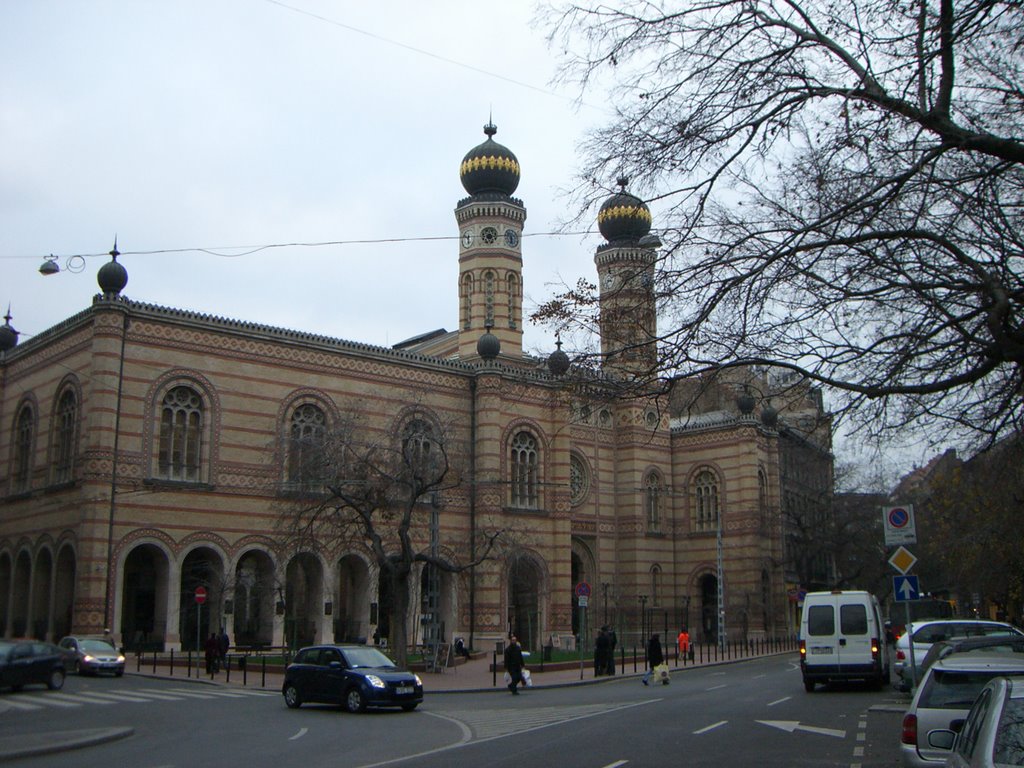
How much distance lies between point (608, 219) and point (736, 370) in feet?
115

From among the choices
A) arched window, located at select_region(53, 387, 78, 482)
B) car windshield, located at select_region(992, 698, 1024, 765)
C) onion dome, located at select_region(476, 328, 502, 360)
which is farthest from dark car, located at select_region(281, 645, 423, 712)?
onion dome, located at select_region(476, 328, 502, 360)

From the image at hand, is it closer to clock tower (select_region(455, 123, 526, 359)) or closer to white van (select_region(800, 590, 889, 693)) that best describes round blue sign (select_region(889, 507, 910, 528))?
white van (select_region(800, 590, 889, 693))

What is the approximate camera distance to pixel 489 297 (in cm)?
4834

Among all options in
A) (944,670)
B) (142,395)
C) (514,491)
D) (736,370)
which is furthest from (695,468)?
(944,670)

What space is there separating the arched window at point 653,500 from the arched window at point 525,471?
25.7ft

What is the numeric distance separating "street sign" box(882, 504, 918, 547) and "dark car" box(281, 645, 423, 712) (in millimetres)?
8845

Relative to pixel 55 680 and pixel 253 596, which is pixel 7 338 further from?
pixel 55 680

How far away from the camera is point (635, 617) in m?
47.8

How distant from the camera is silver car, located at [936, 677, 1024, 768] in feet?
19.3

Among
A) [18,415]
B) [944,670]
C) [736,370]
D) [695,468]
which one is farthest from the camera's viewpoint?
[695,468]

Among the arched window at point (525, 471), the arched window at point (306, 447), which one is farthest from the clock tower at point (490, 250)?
the arched window at point (306, 447)

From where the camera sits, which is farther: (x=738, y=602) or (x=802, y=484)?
(x=802, y=484)

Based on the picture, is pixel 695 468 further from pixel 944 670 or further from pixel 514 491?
pixel 944 670

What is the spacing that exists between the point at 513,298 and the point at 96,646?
25472 mm
